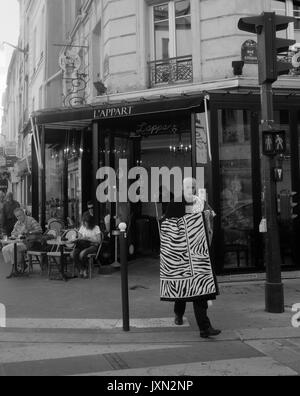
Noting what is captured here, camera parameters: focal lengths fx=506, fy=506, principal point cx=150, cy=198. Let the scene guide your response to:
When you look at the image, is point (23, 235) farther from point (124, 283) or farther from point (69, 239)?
point (124, 283)

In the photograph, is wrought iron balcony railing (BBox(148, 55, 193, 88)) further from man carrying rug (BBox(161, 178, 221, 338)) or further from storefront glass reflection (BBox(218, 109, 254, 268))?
man carrying rug (BBox(161, 178, 221, 338))

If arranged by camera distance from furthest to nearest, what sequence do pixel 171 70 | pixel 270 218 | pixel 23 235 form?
pixel 171 70 → pixel 23 235 → pixel 270 218

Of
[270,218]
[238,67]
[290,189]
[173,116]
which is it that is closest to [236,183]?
[290,189]

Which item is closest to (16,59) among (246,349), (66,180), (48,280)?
(66,180)

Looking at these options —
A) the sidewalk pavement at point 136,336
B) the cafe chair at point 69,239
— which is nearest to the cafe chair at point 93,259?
the cafe chair at point 69,239

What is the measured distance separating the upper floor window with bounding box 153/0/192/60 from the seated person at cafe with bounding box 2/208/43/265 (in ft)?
15.8

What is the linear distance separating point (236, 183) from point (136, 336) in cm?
461

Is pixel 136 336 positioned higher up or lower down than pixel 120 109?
lower down

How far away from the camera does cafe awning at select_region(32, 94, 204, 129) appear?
31.1 feet

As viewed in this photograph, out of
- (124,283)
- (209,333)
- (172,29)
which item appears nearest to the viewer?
(209,333)

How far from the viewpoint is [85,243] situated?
34.1 feet

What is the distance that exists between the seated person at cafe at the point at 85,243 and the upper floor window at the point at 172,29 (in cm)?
431
